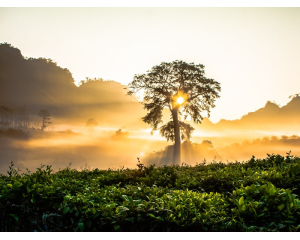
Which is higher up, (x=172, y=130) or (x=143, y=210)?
(x=172, y=130)

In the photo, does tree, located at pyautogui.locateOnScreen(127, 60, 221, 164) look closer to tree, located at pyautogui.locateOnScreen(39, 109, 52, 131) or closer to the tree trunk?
the tree trunk

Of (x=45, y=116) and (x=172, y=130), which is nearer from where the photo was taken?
(x=172, y=130)

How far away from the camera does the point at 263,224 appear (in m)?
3.51

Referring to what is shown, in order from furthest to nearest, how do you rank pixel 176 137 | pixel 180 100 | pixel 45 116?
Result: pixel 45 116, pixel 180 100, pixel 176 137

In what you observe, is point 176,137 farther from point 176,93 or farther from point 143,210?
point 143,210

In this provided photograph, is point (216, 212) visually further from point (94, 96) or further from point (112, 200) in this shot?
point (94, 96)

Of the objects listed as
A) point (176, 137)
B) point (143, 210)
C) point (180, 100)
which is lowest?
point (143, 210)

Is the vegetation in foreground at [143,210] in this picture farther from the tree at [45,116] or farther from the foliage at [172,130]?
the tree at [45,116]

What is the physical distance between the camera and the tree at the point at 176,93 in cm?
2316

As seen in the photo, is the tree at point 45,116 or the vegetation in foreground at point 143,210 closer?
the vegetation in foreground at point 143,210

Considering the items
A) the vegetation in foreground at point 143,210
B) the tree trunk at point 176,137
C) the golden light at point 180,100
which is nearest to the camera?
the vegetation in foreground at point 143,210

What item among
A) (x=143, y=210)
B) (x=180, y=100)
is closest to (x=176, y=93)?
(x=180, y=100)

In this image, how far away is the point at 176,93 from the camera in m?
23.3

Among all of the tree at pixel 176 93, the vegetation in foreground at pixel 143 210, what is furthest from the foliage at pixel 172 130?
the vegetation in foreground at pixel 143 210
